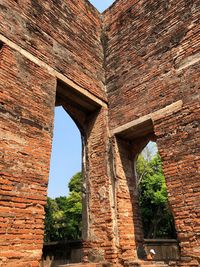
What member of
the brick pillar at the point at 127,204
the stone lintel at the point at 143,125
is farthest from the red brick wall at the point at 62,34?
the brick pillar at the point at 127,204

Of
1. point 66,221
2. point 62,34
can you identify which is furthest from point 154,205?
point 62,34

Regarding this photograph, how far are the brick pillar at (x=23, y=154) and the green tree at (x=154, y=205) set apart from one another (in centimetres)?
1397

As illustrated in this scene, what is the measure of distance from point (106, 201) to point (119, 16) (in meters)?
5.48

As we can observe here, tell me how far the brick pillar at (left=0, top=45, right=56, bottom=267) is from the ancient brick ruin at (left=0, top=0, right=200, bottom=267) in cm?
2

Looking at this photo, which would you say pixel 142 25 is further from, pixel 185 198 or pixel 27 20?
pixel 185 198

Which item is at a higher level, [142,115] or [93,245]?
[142,115]

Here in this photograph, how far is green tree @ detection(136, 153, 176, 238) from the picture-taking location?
17.6 m

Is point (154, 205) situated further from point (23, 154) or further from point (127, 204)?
point (23, 154)

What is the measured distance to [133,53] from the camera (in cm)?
671

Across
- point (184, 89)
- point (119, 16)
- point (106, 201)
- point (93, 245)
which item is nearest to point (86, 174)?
point (106, 201)

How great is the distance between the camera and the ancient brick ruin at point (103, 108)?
4176 millimetres

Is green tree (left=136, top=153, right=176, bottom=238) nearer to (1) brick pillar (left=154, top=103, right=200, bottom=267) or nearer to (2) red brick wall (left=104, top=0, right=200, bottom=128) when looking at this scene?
(2) red brick wall (left=104, top=0, right=200, bottom=128)

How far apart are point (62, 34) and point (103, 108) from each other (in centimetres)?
213

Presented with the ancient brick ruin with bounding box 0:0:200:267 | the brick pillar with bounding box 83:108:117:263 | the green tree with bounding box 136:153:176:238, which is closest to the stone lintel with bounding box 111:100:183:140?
the ancient brick ruin with bounding box 0:0:200:267
